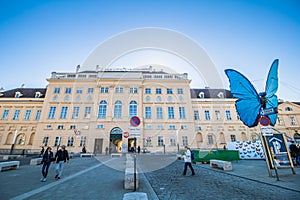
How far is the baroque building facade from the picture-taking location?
29328 mm

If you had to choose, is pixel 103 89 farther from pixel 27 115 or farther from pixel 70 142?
pixel 27 115

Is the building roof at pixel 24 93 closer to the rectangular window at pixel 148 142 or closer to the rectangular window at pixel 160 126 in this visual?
the rectangular window at pixel 148 142

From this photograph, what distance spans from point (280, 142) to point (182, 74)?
27950 millimetres

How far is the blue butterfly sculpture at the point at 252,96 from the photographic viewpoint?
8008 mm

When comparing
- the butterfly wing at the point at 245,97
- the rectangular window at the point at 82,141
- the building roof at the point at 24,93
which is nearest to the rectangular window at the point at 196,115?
the rectangular window at the point at 82,141

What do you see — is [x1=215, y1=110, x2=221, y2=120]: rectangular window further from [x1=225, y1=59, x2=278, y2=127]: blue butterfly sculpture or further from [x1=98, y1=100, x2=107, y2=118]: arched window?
[x1=225, y1=59, x2=278, y2=127]: blue butterfly sculpture

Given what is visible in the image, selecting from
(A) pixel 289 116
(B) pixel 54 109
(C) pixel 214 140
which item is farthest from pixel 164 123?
(A) pixel 289 116

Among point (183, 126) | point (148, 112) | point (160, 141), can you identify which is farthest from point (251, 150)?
point (148, 112)

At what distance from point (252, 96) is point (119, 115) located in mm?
25642

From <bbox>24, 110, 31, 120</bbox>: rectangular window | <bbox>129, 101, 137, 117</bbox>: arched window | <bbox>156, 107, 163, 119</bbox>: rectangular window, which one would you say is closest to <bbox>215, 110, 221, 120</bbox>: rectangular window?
<bbox>156, 107, 163, 119</bbox>: rectangular window

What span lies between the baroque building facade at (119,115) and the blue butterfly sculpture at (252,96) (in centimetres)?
2208

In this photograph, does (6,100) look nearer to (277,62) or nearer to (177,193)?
(177,193)

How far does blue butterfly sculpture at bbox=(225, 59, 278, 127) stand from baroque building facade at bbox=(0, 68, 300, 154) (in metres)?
22.1

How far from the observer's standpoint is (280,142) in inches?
380
